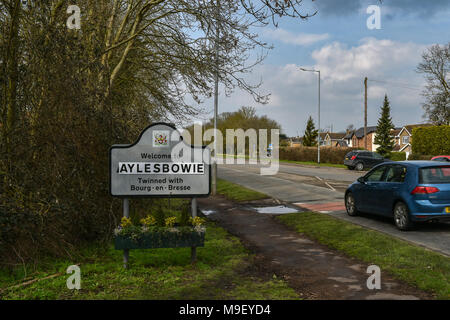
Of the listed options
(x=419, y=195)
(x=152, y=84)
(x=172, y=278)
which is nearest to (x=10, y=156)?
(x=172, y=278)

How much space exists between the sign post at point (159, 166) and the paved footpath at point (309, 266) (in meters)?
1.84

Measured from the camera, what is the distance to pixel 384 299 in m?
5.20

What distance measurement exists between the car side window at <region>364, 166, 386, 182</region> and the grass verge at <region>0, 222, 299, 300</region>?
A: 16.6 ft

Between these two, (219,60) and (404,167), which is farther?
(219,60)

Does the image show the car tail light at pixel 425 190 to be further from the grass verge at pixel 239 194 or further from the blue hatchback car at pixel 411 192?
the grass verge at pixel 239 194

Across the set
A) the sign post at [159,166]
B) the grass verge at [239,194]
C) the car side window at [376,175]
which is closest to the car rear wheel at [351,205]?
the car side window at [376,175]

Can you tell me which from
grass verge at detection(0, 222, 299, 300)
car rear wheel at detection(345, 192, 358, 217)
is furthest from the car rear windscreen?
grass verge at detection(0, 222, 299, 300)

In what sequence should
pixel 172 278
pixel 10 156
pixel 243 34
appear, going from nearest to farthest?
pixel 172 278 < pixel 10 156 < pixel 243 34

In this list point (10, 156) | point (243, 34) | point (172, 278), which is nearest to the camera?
point (172, 278)

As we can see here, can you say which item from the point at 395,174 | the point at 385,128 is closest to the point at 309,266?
the point at 395,174

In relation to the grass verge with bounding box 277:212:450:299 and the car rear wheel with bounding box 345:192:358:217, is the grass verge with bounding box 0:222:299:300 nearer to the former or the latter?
the grass verge with bounding box 277:212:450:299

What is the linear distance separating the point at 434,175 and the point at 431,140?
3628 cm

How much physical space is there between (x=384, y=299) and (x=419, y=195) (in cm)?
490
